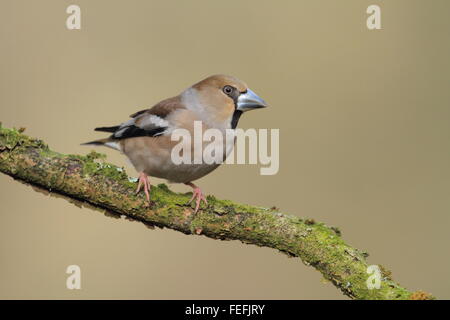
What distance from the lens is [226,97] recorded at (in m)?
4.97

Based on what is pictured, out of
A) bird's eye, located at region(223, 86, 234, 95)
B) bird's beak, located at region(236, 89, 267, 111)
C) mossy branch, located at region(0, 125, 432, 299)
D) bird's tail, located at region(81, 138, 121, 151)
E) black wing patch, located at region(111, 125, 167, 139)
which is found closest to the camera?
mossy branch, located at region(0, 125, 432, 299)

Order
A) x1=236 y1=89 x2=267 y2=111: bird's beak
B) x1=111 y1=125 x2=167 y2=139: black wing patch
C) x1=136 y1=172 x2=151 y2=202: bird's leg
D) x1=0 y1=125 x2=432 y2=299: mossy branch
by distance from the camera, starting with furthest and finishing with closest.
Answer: x1=236 y1=89 x2=267 y2=111: bird's beak < x1=111 y1=125 x2=167 y2=139: black wing patch < x1=136 y1=172 x2=151 y2=202: bird's leg < x1=0 y1=125 x2=432 y2=299: mossy branch

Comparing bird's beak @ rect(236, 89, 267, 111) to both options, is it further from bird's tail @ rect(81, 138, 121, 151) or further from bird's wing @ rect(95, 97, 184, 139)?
bird's tail @ rect(81, 138, 121, 151)

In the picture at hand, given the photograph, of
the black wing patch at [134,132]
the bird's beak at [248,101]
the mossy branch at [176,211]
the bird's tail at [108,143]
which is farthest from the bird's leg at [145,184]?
the bird's beak at [248,101]

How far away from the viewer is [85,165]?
4.28m

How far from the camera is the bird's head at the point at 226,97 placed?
16.1 ft

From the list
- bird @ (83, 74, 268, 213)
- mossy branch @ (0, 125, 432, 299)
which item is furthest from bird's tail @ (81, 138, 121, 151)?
mossy branch @ (0, 125, 432, 299)

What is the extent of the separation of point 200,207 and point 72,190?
3.20 ft

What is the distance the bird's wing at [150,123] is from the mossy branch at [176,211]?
0.56 meters

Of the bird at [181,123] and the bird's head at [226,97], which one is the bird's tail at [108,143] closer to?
the bird at [181,123]

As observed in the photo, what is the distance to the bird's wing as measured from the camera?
15.6 ft
